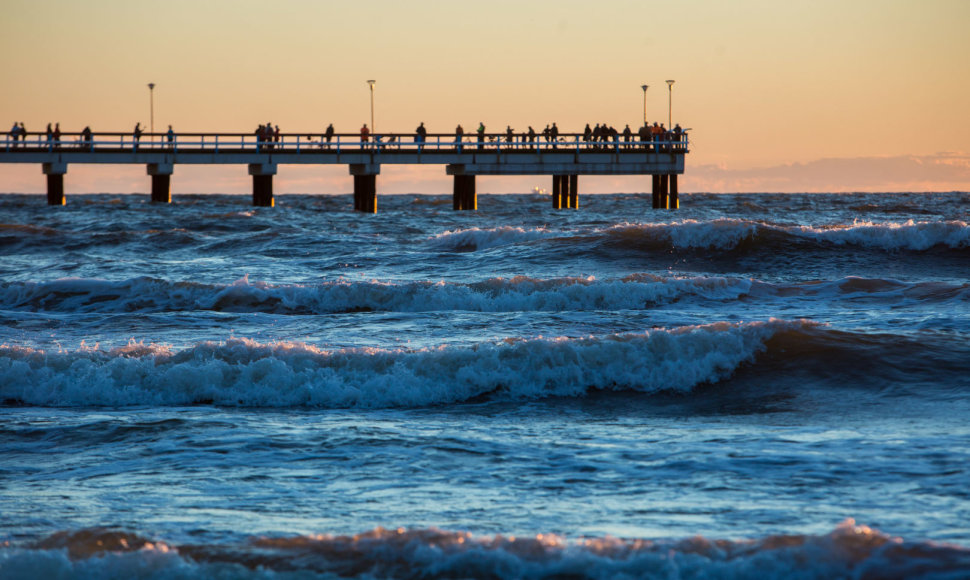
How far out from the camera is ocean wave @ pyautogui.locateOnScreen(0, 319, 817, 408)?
9430mm

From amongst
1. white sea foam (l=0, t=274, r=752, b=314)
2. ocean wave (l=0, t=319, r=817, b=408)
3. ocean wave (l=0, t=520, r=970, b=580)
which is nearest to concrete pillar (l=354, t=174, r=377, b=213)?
white sea foam (l=0, t=274, r=752, b=314)

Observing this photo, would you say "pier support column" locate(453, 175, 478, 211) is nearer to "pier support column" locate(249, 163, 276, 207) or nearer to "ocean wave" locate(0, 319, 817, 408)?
"pier support column" locate(249, 163, 276, 207)

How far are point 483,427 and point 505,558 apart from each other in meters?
3.18

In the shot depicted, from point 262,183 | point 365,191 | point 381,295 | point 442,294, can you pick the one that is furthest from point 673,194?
point 381,295

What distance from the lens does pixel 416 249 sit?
25.5 m

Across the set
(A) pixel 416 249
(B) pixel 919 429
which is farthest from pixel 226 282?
(B) pixel 919 429

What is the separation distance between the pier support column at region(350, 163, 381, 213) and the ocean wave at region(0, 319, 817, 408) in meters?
32.9

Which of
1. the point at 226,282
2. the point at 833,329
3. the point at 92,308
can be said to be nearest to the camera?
the point at 833,329

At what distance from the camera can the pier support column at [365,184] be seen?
43125 mm

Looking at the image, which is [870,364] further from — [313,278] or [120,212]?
[120,212]

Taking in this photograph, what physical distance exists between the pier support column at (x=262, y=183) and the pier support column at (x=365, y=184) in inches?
134

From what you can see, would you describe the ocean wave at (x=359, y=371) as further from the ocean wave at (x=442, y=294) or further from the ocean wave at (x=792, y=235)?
the ocean wave at (x=792, y=235)

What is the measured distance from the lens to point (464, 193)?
4484cm

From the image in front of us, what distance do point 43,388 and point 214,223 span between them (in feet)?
88.0
